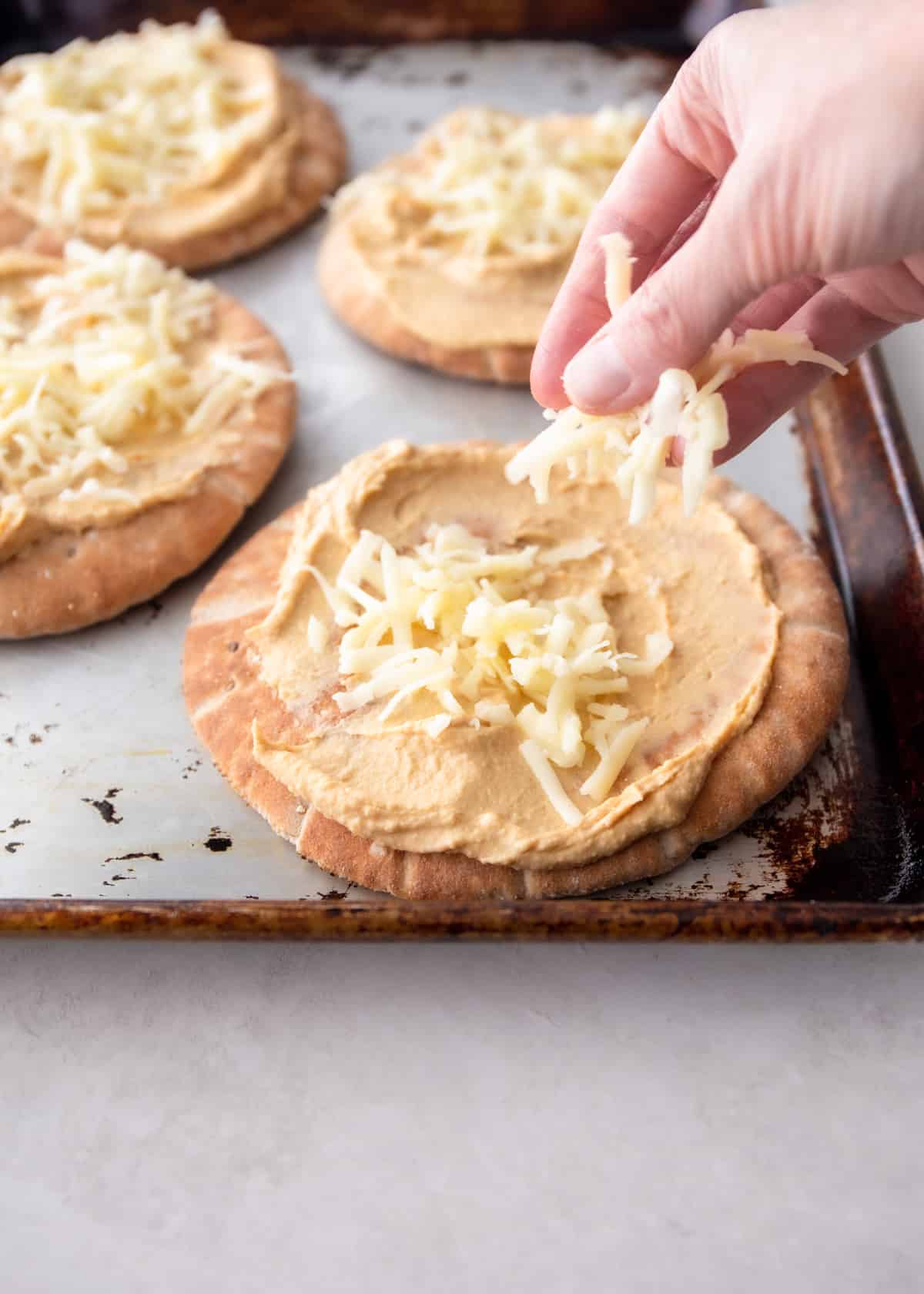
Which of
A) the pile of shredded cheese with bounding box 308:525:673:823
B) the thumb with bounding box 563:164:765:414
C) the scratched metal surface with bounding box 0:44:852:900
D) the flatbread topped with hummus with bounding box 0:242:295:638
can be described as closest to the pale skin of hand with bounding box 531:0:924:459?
the thumb with bounding box 563:164:765:414

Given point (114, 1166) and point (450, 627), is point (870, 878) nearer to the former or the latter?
point (450, 627)

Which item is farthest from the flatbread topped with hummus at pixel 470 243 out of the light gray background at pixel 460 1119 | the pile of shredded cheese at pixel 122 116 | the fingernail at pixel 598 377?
the light gray background at pixel 460 1119

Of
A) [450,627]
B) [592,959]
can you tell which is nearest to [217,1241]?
[592,959]

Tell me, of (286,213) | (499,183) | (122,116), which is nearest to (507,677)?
(499,183)

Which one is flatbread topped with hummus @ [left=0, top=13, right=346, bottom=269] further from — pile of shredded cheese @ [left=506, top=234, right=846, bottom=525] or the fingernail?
the fingernail

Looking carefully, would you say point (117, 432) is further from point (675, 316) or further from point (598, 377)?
point (675, 316)

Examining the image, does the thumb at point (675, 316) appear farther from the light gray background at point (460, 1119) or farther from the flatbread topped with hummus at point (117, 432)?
the flatbread topped with hummus at point (117, 432)
